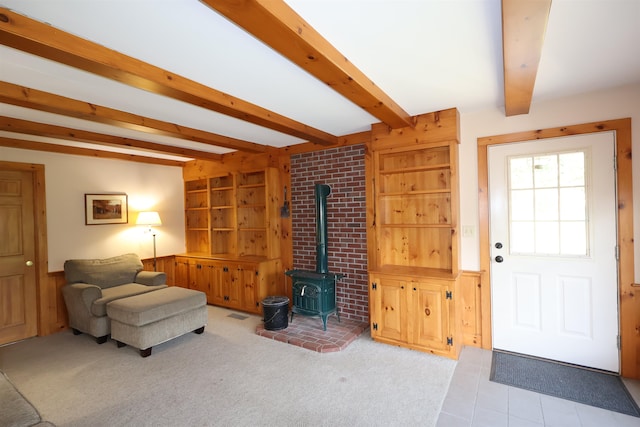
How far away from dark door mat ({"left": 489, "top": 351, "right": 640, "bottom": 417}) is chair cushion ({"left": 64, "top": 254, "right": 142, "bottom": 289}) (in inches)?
176

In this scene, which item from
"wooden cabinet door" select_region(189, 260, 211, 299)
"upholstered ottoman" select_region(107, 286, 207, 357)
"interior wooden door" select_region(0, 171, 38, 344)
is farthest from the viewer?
"wooden cabinet door" select_region(189, 260, 211, 299)

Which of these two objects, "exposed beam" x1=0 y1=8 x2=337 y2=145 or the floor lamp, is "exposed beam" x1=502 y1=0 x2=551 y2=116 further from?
the floor lamp

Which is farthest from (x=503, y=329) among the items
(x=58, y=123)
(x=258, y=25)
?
(x=58, y=123)

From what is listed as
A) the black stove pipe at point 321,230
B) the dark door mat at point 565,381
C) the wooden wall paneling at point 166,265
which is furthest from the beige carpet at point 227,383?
the wooden wall paneling at point 166,265

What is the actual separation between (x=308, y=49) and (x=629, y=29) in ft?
6.10

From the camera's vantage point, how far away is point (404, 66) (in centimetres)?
215

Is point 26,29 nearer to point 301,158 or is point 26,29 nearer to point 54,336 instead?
point 301,158

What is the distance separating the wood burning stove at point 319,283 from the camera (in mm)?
3652

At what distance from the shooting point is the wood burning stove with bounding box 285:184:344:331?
3.65 m

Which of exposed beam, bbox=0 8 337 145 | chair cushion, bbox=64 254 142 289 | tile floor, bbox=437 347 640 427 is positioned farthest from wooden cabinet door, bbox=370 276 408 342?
chair cushion, bbox=64 254 142 289

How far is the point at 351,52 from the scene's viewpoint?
1.93 m

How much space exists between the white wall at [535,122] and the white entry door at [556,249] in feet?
0.48

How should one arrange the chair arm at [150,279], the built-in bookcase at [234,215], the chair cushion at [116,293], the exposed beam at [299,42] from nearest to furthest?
the exposed beam at [299,42]
the chair cushion at [116,293]
the chair arm at [150,279]
the built-in bookcase at [234,215]

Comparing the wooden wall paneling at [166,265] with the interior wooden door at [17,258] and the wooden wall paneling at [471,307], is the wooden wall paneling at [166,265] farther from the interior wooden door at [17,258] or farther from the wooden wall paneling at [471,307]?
the wooden wall paneling at [471,307]
